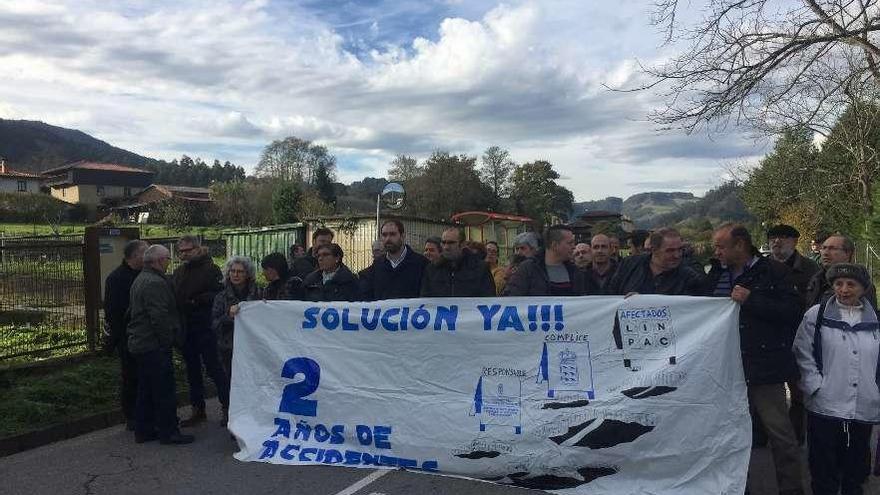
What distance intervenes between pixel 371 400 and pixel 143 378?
2304 millimetres

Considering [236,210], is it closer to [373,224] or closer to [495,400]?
[373,224]

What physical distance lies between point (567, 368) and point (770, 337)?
4.44 ft

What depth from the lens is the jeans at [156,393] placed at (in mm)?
6156

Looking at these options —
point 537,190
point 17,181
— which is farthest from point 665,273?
point 17,181

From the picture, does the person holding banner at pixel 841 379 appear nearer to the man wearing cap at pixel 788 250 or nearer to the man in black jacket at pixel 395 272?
the man wearing cap at pixel 788 250

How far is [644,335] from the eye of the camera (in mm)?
4777

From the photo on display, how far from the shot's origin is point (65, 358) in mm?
8594

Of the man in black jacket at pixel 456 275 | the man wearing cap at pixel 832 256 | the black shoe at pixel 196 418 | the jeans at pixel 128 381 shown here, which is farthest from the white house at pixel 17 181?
the man wearing cap at pixel 832 256

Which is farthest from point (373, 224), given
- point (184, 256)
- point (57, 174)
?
point (57, 174)

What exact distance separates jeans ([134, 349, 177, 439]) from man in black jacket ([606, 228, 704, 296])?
163 inches

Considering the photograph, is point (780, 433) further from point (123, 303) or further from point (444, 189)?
point (444, 189)

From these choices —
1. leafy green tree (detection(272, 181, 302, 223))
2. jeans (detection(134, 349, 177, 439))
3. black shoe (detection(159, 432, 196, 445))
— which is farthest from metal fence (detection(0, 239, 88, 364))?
leafy green tree (detection(272, 181, 302, 223))

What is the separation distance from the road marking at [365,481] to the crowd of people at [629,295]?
1.67 m

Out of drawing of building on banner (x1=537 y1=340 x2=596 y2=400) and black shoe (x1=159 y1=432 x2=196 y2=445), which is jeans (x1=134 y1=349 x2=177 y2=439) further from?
drawing of building on banner (x1=537 y1=340 x2=596 y2=400)
